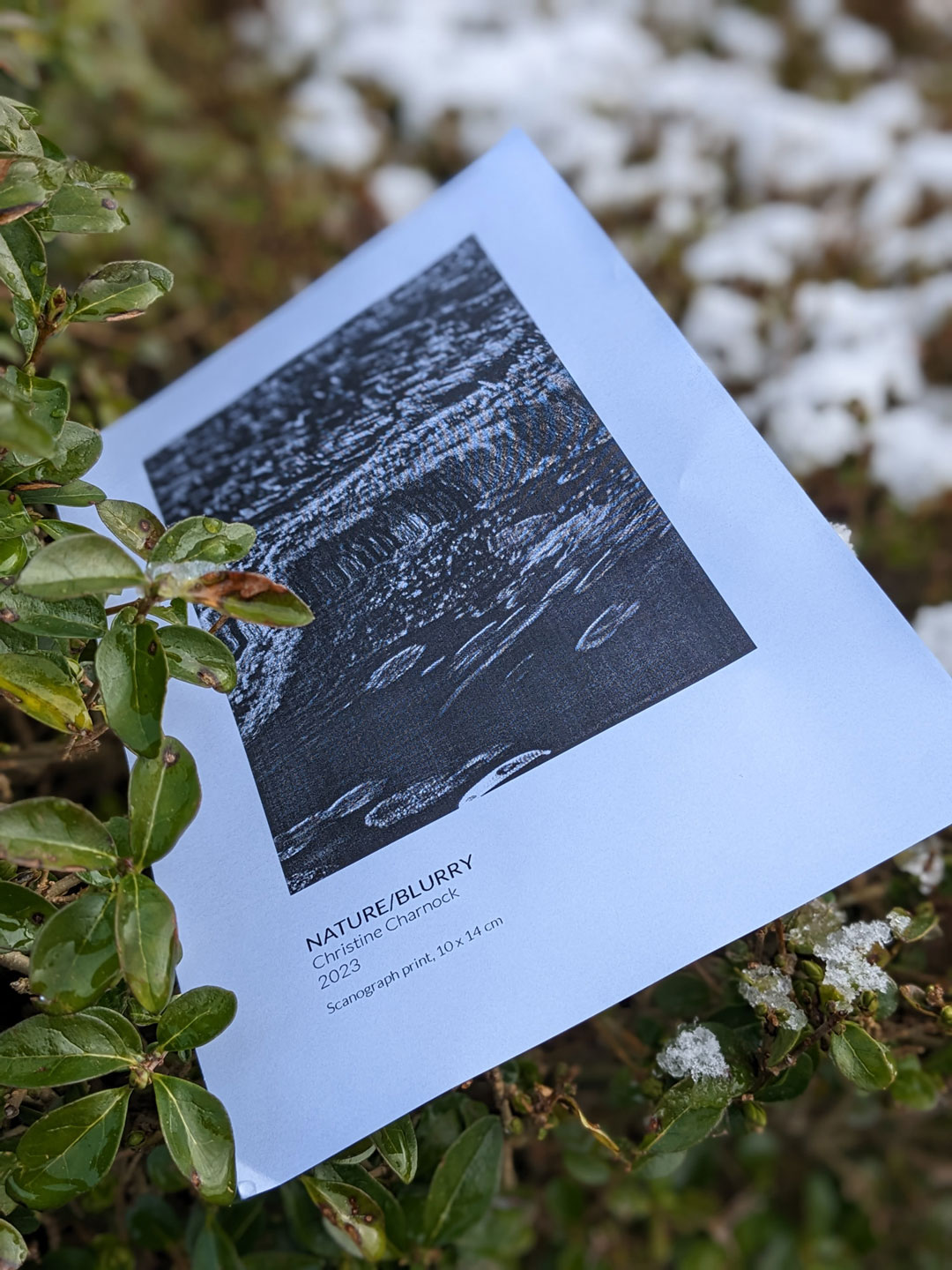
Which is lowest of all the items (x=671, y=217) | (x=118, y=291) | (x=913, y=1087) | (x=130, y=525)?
(x=913, y=1087)

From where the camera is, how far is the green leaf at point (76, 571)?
1.25 feet

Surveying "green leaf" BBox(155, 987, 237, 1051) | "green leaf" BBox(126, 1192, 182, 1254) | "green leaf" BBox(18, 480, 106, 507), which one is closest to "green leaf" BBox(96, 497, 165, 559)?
"green leaf" BBox(18, 480, 106, 507)

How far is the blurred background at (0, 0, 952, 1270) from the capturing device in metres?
0.77

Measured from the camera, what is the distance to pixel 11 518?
1.51ft

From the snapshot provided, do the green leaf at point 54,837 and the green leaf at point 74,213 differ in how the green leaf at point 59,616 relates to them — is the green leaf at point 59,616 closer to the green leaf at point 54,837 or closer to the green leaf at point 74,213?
the green leaf at point 54,837

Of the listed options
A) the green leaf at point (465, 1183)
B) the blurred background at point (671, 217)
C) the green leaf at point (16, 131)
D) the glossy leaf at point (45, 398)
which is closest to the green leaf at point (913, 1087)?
the blurred background at point (671, 217)

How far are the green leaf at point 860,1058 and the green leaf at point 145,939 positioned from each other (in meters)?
0.32

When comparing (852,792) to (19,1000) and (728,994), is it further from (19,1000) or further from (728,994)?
(19,1000)

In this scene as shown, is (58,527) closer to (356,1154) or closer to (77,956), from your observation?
(77,956)

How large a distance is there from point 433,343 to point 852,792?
382mm

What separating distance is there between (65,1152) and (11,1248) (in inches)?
2.1

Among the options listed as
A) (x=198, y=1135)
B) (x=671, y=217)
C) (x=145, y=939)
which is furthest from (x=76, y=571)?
(x=671, y=217)

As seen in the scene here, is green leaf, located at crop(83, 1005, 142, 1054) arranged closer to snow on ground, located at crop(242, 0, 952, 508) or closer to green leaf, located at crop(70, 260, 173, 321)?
green leaf, located at crop(70, 260, 173, 321)

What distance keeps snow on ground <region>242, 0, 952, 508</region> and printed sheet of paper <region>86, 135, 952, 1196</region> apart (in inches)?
14.5
